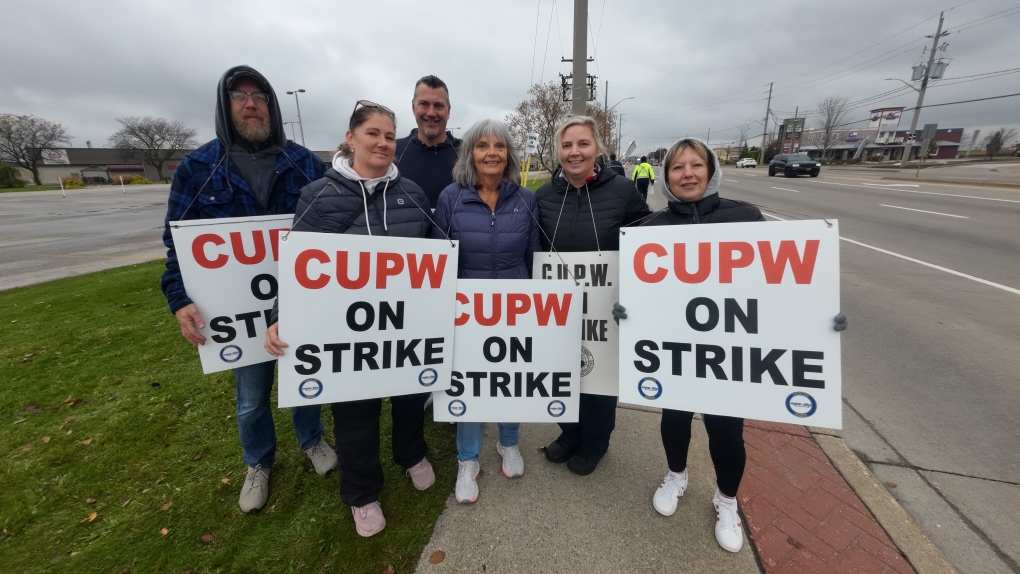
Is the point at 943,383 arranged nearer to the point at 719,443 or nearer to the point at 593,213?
the point at 719,443

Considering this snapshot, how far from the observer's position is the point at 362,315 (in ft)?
6.85

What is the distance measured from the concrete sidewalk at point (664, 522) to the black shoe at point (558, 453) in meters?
0.05

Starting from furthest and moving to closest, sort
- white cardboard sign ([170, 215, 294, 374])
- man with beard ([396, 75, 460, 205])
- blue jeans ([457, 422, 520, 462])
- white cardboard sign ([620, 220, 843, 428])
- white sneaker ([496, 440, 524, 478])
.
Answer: man with beard ([396, 75, 460, 205]) → white sneaker ([496, 440, 524, 478]) → blue jeans ([457, 422, 520, 462]) → white cardboard sign ([170, 215, 294, 374]) → white cardboard sign ([620, 220, 843, 428])

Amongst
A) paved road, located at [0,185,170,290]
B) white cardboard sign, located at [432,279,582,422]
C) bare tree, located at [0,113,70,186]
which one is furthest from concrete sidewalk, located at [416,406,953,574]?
bare tree, located at [0,113,70,186]

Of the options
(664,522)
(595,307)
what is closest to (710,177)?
(595,307)

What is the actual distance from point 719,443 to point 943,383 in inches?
Answer: 120

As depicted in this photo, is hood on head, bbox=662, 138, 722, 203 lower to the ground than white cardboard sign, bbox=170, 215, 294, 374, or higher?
higher

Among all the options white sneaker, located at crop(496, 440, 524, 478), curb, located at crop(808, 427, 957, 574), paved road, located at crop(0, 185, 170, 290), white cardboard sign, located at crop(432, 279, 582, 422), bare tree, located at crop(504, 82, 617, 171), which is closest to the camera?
curb, located at crop(808, 427, 957, 574)

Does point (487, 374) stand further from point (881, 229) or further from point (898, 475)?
point (881, 229)

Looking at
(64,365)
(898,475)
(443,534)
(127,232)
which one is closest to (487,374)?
(443,534)

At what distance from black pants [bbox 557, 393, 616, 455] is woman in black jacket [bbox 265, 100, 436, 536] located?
3.81ft

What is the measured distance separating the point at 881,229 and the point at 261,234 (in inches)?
531

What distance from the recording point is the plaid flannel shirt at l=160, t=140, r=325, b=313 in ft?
7.11

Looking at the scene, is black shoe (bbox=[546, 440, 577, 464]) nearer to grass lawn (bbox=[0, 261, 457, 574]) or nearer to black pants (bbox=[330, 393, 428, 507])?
grass lawn (bbox=[0, 261, 457, 574])
